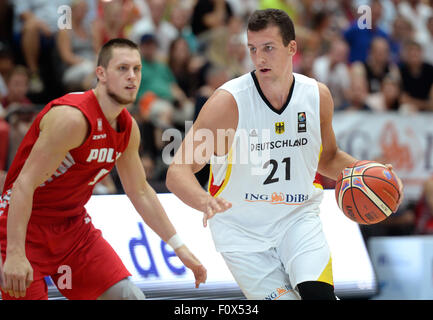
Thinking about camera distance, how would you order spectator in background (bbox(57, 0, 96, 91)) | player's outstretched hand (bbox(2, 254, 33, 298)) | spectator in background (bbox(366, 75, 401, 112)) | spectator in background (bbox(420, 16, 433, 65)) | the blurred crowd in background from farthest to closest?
spectator in background (bbox(420, 16, 433, 65)) → spectator in background (bbox(366, 75, 401, 112)) → spectator in background (bbox(57, 0, 96, 91)) → the blurred crowd in background → player's outstretched hand (bbox(2, 254, 33, 298))

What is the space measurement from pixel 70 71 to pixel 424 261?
14.3 ft

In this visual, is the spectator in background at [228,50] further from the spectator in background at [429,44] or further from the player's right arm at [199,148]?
the player's right arm at [199,148]

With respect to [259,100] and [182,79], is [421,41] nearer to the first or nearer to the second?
[182,79]

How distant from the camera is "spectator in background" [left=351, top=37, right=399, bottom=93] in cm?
919

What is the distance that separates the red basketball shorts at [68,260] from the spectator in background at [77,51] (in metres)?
3.19

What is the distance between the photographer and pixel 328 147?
4617 millimetres

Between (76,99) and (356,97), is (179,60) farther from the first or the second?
(76,99)

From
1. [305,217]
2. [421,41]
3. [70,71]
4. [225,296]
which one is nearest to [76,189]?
[305,217]

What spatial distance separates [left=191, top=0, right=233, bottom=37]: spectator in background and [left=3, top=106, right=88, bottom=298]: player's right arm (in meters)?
5.23

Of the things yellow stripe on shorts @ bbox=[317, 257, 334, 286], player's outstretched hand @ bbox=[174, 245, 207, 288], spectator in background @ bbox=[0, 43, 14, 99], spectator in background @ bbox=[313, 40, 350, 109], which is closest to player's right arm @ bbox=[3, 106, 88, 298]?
player's outstretched hand @ bbox=[174, 245, 207, 288]

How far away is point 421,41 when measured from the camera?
10773 millimetres

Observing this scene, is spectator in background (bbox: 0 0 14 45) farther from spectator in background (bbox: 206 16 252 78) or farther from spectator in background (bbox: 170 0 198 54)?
spectator in background (bbox: 206 16 252 78)

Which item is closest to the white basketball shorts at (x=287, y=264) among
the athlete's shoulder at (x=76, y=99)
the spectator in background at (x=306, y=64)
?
the athlete's shoulder at (x=76, y=99)

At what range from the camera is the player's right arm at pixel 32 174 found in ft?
13.1
